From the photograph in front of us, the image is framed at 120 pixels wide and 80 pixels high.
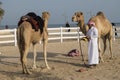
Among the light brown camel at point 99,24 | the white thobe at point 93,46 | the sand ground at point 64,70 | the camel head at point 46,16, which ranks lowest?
the sand ground at point 64,70

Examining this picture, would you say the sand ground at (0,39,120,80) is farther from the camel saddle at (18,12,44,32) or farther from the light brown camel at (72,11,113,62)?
the camel saddle at (18,12,44,32)

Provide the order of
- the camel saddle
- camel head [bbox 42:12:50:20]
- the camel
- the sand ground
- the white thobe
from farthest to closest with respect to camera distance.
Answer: camel head [bbox 42:12:50:20]
the white thobe
the camel saddle
the camel
the sand ground

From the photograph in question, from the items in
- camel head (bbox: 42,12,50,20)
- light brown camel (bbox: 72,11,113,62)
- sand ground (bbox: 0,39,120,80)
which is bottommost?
sand ground (bbox: 0,39,120,80)

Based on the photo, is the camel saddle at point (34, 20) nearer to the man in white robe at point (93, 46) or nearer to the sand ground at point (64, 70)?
the sand ground at point (64, 70)

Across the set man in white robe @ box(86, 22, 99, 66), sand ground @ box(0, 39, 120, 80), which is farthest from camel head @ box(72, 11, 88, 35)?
sand ground @ box(0, 39, 120, 80)

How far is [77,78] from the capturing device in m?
11.1

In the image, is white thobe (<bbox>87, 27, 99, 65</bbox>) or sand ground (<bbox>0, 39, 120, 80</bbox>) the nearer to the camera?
sand ground (<bbox>0, 39, 120, 80</bbox>)

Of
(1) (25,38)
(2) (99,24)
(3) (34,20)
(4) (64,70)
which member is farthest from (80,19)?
(1) (25,38)

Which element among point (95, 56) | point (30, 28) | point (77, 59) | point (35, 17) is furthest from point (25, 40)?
point (77, 59)

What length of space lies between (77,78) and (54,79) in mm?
747

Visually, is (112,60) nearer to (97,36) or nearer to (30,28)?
(97,36)

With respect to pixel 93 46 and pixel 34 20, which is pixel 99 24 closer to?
pixel 93 46

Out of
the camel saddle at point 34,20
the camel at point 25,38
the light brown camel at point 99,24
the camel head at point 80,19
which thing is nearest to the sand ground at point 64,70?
the camel at point 25,38

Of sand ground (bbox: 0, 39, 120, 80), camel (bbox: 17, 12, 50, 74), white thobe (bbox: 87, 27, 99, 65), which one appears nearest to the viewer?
sand ground (bbox: 0, 39, 120, 80)
